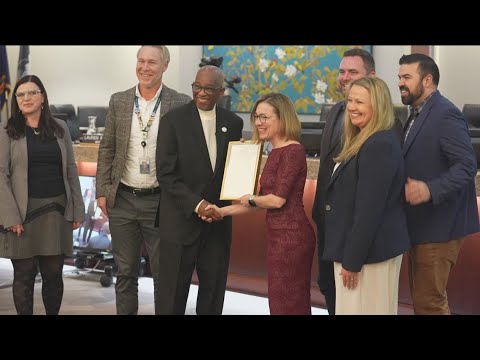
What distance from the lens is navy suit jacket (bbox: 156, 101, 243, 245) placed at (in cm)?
379

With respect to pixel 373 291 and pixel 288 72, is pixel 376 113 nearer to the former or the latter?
pixel 373 291

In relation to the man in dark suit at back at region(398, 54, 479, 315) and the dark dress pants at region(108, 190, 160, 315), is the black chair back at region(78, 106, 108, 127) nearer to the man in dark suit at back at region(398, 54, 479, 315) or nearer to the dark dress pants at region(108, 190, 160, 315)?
the dark dress pants at region(108, 190, 160, 315)

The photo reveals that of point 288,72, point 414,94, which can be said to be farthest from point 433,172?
point 288,72

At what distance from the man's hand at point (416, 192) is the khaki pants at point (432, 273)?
30cm

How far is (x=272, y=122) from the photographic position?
3.55 meters

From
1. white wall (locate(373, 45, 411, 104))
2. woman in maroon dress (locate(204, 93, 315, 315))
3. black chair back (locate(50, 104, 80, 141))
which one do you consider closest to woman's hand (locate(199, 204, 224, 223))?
woman in maroon dress (locate(204, 93, 315, 315))

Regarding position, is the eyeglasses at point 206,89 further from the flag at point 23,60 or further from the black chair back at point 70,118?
the flag at point 23,60

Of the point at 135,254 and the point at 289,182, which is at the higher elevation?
the point at 289,182

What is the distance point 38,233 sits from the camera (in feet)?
14.2

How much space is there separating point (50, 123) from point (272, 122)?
147 centimetres

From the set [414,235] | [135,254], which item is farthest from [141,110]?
[414,235]

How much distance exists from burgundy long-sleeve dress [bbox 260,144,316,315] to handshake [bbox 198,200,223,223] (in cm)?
30

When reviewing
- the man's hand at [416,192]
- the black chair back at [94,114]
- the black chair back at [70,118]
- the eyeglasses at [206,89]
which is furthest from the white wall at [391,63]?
the man's hand at [416,192]
